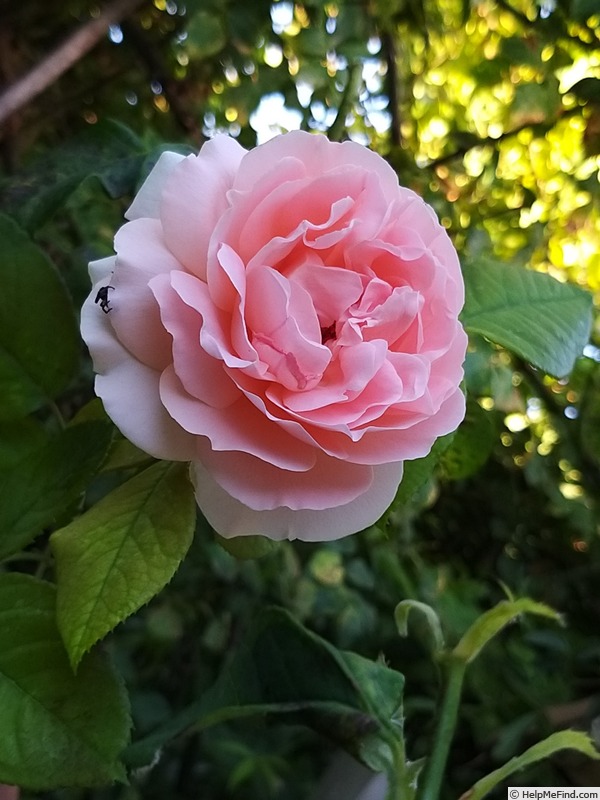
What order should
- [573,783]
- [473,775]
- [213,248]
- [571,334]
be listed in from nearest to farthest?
1. [213,248]
2. [571,334]
3. [573,783]
4. [473,775]

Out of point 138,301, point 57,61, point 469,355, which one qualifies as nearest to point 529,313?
point 469,355

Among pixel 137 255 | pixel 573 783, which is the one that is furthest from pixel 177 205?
pixel 573 783

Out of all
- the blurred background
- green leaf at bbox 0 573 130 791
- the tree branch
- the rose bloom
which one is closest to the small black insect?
the rose bloom

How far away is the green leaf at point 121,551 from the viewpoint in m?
0.23

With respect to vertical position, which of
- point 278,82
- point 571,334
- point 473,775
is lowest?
point 473,775

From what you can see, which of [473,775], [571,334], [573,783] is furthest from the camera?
[473,775]

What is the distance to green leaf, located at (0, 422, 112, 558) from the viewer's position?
263mm

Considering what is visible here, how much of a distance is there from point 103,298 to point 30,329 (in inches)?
3.7

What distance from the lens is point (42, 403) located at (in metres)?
0.32

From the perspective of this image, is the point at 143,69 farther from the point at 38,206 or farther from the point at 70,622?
the point at 70,622

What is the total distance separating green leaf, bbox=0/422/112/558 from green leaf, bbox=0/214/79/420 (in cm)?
4

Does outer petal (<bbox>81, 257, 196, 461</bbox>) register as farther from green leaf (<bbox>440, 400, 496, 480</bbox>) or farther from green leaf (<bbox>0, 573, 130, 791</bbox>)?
green leaf (<bbox>440, 400, 496, 480</bbox>)

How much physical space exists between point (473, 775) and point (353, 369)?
1.87 feet

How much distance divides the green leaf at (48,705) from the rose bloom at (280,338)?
0.08 meters
